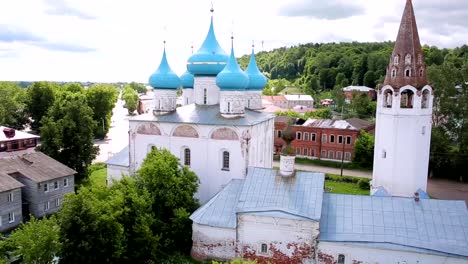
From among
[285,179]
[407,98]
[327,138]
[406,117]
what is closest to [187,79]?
[285,179]

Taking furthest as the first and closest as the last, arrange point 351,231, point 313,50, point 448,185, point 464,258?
point 313,50 < point 448,185 < point 351,231 < point 464,258

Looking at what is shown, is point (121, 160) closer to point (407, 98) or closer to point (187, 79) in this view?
point (187, 79)

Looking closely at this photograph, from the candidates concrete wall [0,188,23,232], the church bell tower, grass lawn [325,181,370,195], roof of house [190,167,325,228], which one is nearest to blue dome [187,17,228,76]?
roof of house [190,167,325,228]

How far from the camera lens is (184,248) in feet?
62.1

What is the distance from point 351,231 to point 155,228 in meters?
8.26

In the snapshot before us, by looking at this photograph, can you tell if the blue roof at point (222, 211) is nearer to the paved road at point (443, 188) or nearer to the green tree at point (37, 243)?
the green tree at point (37, 243)

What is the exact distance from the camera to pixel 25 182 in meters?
23.5

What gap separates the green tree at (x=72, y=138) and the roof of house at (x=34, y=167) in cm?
351

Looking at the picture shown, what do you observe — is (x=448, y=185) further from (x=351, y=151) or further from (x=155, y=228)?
(x=155, y=228)

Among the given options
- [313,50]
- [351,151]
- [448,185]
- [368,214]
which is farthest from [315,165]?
[313,50]

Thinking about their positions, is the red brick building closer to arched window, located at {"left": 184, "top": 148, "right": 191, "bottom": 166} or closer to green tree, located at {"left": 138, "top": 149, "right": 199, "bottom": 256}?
arched window, located at {"left": 184, "top": 148, "right": 191, "bottom": 166}

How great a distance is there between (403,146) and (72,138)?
22.6m

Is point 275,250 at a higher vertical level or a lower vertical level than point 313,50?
lower

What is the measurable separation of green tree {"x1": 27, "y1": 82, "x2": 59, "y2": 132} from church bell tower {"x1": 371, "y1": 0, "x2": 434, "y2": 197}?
35.1 metres
